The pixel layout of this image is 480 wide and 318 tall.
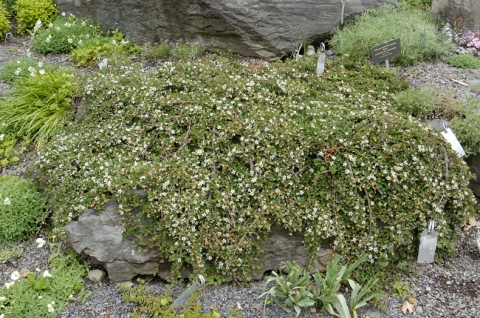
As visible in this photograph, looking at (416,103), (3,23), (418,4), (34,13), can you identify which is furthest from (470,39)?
(3,23)

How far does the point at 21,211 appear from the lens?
3.91 m

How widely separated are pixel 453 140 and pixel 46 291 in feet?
12.0

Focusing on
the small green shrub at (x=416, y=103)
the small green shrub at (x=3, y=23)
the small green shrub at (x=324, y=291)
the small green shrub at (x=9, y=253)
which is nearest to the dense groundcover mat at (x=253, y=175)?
the small green shrub at (x=324, y=291)

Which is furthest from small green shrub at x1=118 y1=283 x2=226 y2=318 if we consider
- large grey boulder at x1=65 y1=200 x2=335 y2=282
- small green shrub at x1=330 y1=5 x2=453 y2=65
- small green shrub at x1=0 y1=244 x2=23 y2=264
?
small green shrub at x1=330 y1=5 x2=453 y2=65

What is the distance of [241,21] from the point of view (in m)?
5.61

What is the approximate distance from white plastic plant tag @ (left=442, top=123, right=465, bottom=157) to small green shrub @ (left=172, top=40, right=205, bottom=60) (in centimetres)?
322

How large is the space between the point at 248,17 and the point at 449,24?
3.11 metres

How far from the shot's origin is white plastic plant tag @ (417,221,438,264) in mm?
3449

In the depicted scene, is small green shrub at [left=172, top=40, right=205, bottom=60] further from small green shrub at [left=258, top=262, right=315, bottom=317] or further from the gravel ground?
small green shrub at [left=258, top=262, right=315, bottom=317]

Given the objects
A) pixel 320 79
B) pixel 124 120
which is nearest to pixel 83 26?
pixel 124 120

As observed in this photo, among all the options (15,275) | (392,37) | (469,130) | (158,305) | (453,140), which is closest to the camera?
(158,305)

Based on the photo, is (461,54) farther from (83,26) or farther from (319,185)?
(83,26)

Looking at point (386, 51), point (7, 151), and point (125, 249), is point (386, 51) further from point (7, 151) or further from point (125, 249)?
point (7, 151)

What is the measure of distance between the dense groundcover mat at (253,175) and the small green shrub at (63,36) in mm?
3028
